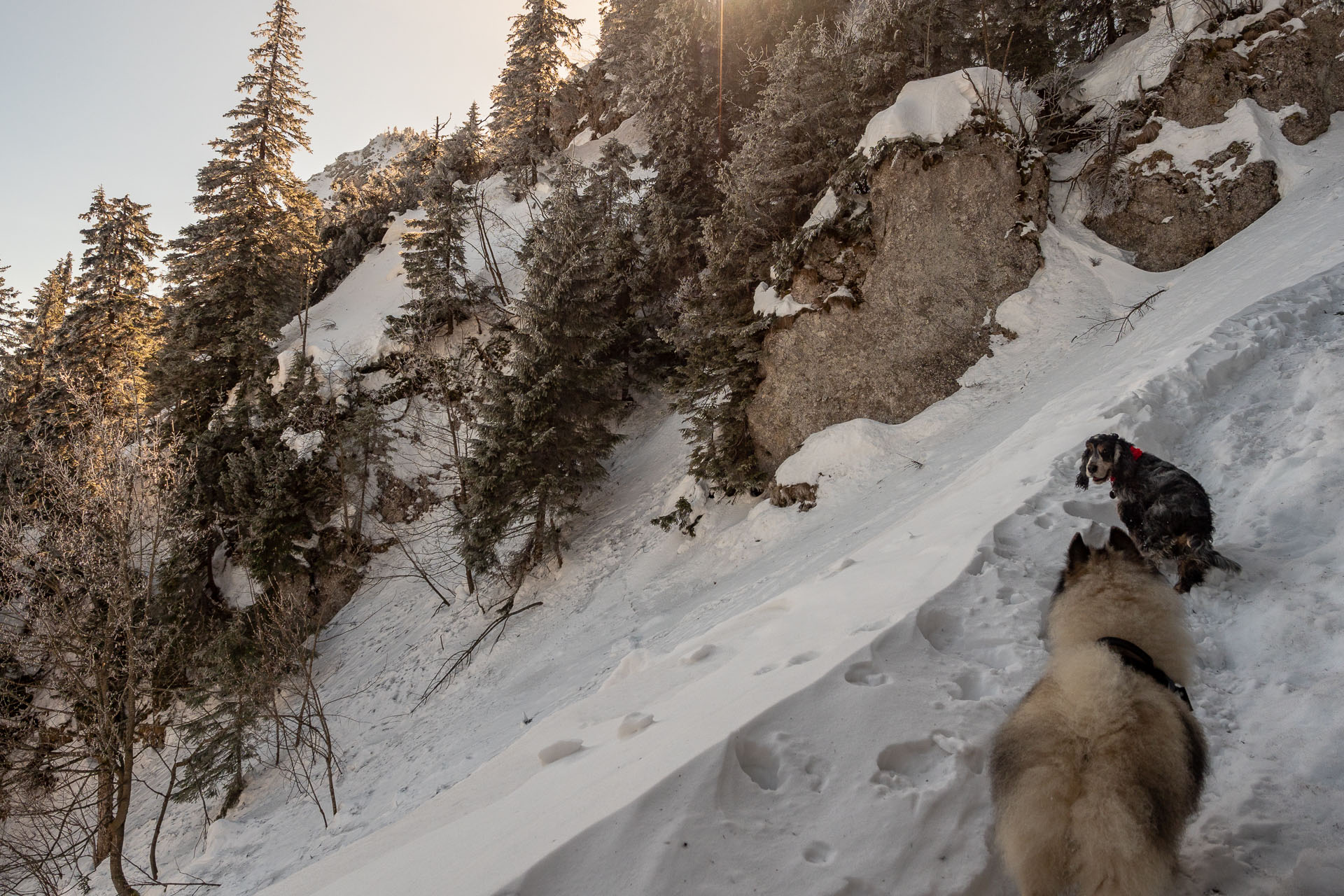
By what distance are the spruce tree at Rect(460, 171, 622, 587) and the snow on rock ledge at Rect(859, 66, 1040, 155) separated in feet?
25.4

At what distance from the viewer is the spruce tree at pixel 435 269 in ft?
68.2

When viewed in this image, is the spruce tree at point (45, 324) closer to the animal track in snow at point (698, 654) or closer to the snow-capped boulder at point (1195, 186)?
the animal track in snow at point (698, 654)

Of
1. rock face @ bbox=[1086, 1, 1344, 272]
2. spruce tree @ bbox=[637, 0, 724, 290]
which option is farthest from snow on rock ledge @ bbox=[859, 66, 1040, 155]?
spruce tree @ bbox=[637, 0, 724, 290]

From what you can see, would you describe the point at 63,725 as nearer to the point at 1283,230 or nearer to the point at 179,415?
the point at 179,415

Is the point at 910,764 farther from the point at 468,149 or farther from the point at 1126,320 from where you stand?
the point at 468,149

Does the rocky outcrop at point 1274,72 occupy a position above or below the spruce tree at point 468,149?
below

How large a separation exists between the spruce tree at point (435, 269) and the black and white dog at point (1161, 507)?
2070 cm

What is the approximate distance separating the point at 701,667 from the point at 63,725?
1163 centimetres

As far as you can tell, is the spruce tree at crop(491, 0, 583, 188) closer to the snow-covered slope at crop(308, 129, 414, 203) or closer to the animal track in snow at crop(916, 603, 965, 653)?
the animal track in snow at crop(916, 603, 965, 653)

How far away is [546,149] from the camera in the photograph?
28984 mm

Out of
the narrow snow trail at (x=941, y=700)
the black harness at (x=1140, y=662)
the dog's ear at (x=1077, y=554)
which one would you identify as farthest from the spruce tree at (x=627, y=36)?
→ the black harness at (x=1140, y=662)

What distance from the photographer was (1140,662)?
1950 millimetres

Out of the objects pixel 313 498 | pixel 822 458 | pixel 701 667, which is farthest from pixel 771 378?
pixel 313 498

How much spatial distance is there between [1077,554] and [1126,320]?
34.1 feet
